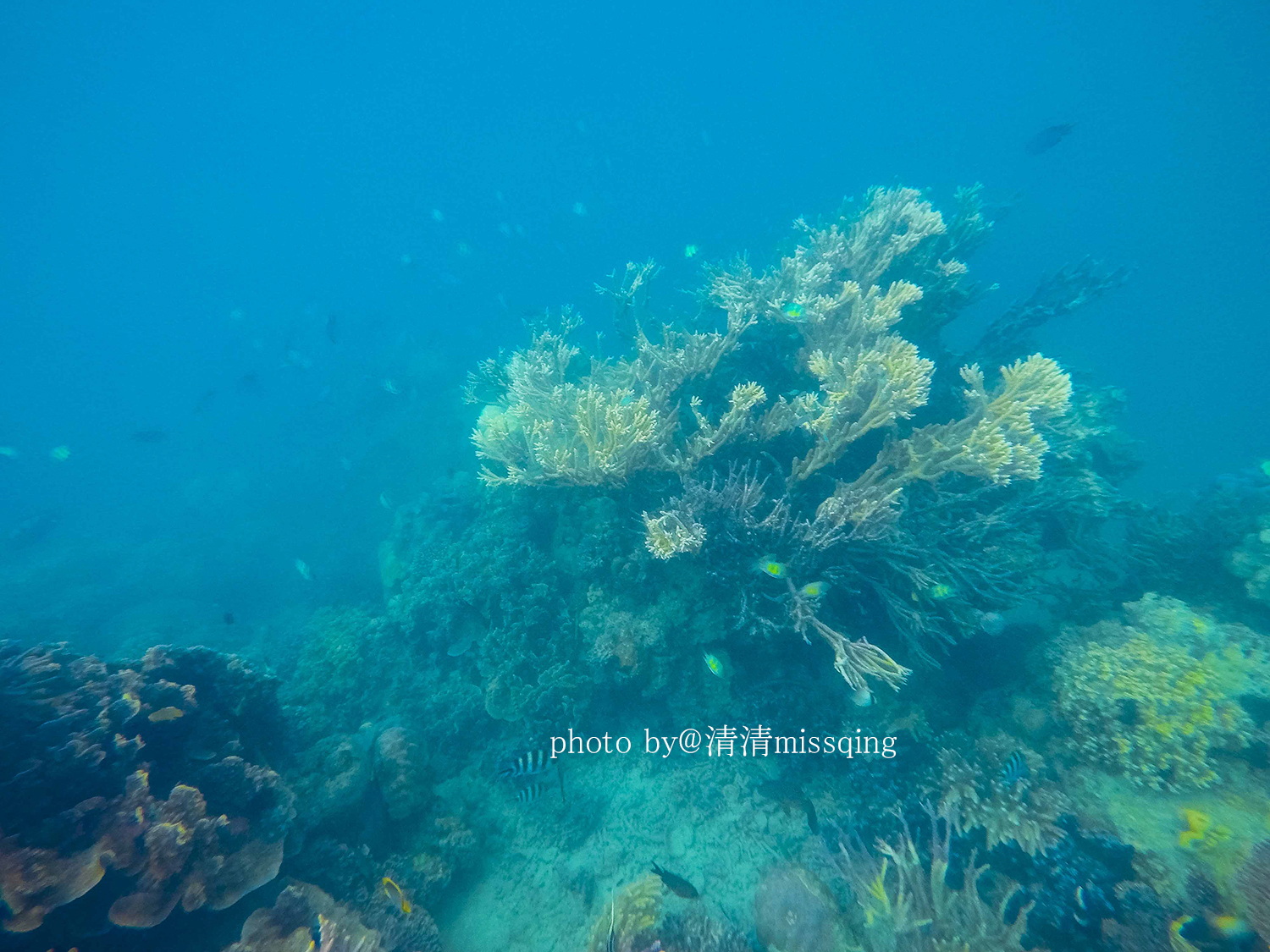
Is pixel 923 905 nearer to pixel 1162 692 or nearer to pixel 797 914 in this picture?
pixel 797 914

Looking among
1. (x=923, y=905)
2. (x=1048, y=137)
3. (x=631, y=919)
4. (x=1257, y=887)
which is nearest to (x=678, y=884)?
(x=631, y=919)

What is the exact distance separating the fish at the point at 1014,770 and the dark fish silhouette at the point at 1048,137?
16111 millimetres

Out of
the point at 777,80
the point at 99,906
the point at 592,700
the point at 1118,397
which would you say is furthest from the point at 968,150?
the point at 99,906

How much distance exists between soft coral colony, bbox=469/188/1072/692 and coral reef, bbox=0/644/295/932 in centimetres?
398

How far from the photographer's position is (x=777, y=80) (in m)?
57.6

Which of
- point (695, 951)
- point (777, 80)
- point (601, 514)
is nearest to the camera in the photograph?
point (695, 951)

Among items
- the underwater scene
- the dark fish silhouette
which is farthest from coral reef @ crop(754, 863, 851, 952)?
the dark fish silhouette

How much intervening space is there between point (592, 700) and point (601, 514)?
7.96ft

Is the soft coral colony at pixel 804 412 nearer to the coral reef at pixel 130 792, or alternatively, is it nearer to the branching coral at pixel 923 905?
the branching coral at pixel 923 905

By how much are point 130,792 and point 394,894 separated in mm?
2500

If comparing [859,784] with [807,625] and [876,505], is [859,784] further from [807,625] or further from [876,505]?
[876,505]

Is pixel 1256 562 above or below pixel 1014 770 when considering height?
above

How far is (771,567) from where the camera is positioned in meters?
4.49

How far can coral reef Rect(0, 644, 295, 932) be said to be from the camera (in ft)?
12.1
